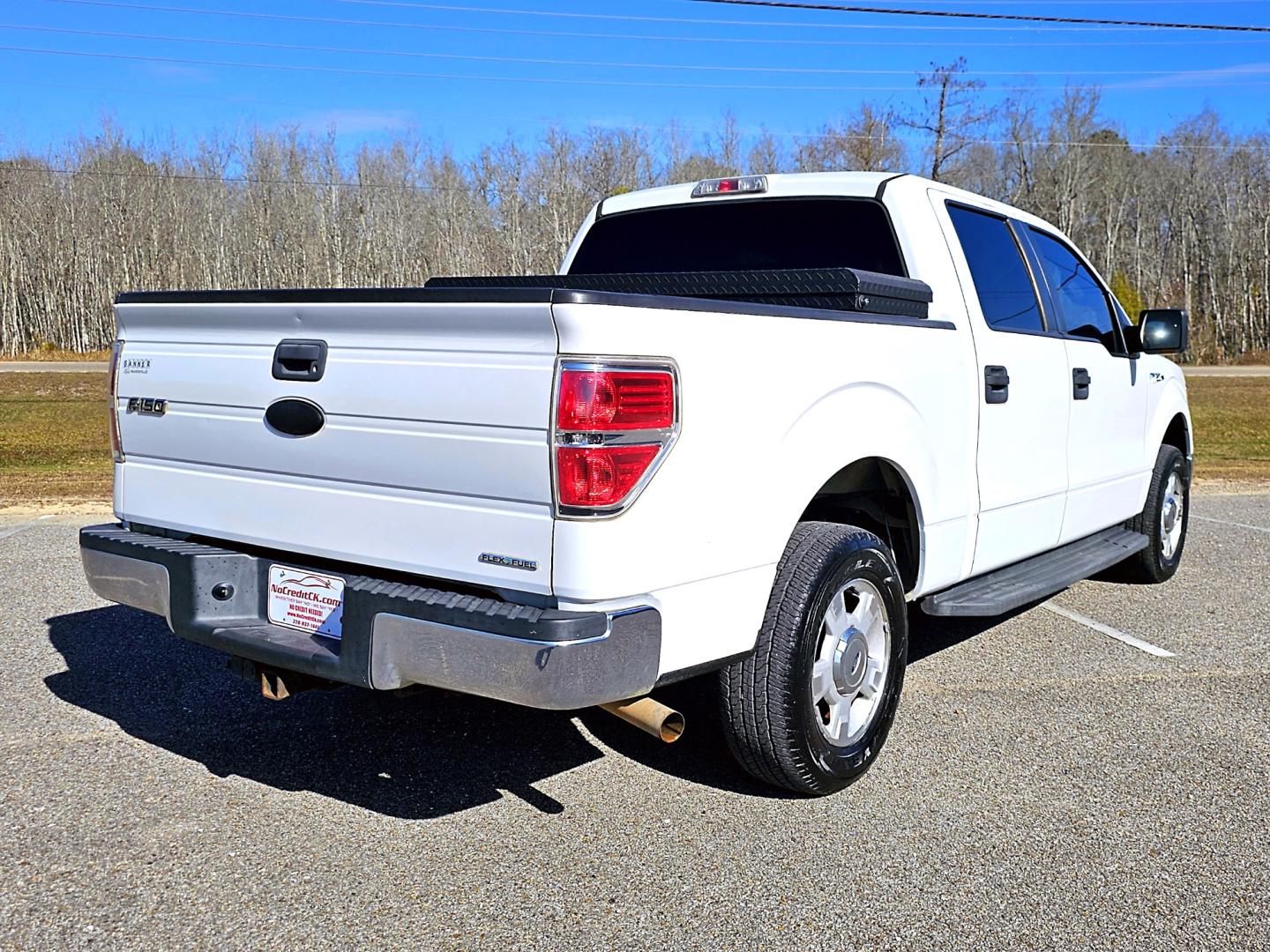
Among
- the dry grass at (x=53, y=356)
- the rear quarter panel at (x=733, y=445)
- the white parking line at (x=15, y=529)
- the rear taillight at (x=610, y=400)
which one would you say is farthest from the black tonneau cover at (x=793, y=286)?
the dry grass at (x=53, y=356)

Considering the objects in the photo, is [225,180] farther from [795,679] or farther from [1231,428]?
[795,679]

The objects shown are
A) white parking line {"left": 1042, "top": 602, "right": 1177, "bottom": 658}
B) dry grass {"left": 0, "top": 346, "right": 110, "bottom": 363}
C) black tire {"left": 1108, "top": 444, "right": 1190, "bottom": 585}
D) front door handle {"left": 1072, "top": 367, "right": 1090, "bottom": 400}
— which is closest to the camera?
front door handle {"left": 1072, "top": 367, "right": 1090, "bottom": 400}

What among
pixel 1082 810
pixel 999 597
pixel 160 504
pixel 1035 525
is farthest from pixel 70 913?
pixel 1035 525

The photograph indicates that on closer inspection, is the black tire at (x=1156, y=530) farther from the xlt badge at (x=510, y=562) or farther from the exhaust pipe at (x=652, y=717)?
the xlt badge at (x=510, y=562)

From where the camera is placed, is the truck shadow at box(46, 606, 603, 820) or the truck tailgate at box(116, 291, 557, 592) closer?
the truck tailgate at box(116, 291, 557, 592)

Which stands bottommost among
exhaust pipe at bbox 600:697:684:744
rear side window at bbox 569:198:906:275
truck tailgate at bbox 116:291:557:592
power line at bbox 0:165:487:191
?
exhaust pipe at bbox 600:697:684:744

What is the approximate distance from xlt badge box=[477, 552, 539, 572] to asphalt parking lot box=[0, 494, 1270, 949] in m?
0.93

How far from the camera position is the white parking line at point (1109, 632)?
5.76m

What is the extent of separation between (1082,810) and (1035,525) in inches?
68.4

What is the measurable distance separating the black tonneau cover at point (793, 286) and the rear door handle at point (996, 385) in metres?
0.40

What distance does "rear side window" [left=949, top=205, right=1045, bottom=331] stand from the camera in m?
4.99

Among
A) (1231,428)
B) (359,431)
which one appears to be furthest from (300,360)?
(1231,428)

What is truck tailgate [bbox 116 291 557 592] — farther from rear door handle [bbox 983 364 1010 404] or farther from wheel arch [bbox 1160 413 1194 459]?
wheel arch [bbox 1160 413 1194 459]

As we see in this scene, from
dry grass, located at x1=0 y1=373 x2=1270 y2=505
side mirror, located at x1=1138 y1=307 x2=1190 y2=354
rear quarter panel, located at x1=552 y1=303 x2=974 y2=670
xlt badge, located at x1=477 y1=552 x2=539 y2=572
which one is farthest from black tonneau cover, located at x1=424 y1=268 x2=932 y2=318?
dry grass, located at x1=0 y1=373 x2=1270 y2=505
